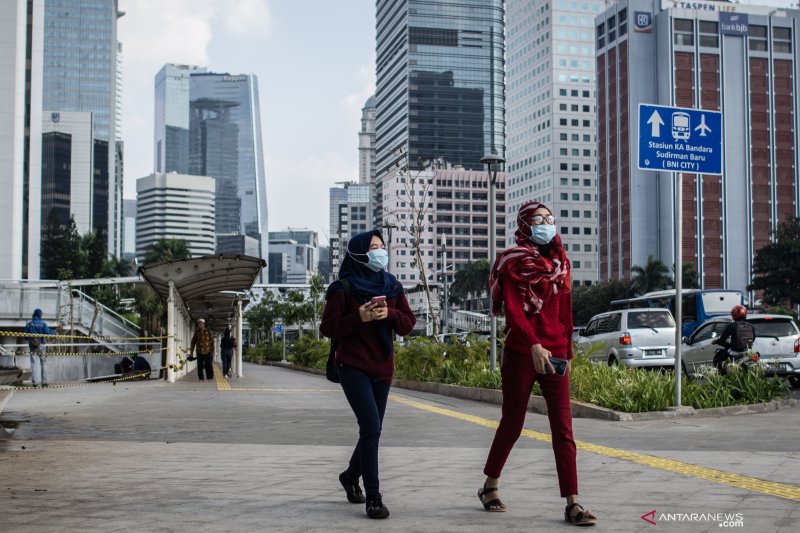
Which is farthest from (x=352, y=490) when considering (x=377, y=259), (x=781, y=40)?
(x=781, y=40)

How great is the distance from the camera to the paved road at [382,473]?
5465 millimetres

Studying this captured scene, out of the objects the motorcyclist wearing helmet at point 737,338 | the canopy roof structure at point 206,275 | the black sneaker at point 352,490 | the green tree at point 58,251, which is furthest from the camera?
the green tree at point 58,251

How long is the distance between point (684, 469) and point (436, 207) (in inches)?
7165

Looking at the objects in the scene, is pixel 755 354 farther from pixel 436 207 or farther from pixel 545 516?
pixel 436 207

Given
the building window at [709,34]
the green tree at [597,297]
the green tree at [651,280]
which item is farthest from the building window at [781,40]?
the green tree at [651,280]

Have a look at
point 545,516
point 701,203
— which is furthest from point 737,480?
point 701,203

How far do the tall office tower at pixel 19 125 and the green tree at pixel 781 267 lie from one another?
191 ft

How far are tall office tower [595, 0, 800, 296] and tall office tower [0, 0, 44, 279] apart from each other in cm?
9403

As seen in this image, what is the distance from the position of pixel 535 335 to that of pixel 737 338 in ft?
32.7

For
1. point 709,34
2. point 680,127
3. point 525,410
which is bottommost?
point 525,410

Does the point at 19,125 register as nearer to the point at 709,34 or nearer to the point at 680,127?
the point at 680,127

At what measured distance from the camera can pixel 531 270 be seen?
5.51m

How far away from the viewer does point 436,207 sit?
619 feet

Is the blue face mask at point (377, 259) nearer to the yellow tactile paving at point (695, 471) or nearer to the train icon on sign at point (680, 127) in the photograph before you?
the yellow tactile paving at point (695, 471)
